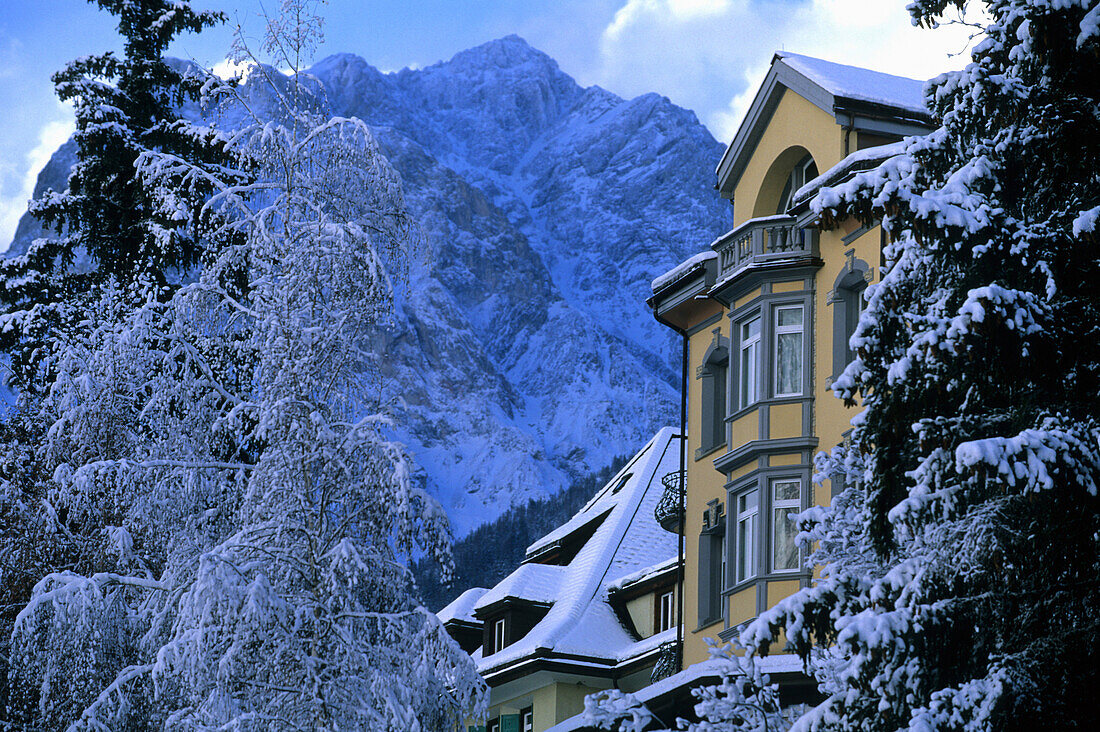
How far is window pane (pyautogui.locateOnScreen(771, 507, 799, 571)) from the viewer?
77.7 feet

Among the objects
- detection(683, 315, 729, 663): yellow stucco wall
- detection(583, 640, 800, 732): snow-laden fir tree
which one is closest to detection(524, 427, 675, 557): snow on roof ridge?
detection(683, 315, 729, 663): yellow stucco wall

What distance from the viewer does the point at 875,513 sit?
12320 mm

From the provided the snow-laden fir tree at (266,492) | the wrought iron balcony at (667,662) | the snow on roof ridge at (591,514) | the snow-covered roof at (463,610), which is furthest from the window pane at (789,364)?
the snow-covered roof at (463,610)

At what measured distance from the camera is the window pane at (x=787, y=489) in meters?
23.9

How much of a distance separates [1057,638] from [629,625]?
24.5 meters

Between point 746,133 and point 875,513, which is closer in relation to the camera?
point 875,513

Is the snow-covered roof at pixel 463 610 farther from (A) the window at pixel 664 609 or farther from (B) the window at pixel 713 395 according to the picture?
(B) the window at pixel 713 395

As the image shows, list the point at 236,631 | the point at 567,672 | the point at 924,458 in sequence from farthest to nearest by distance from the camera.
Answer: the point at 567,672, the point at 236,631, the point at 924,458

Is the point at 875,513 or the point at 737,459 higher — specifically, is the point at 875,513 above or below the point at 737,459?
below

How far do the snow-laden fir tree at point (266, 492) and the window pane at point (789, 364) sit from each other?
9.35m

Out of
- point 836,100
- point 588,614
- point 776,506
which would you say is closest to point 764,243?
point 836,100

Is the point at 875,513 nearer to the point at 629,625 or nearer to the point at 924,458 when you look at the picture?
the point at 924,458

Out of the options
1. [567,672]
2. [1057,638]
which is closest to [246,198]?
[1057,638]

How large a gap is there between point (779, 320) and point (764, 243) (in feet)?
4.55
